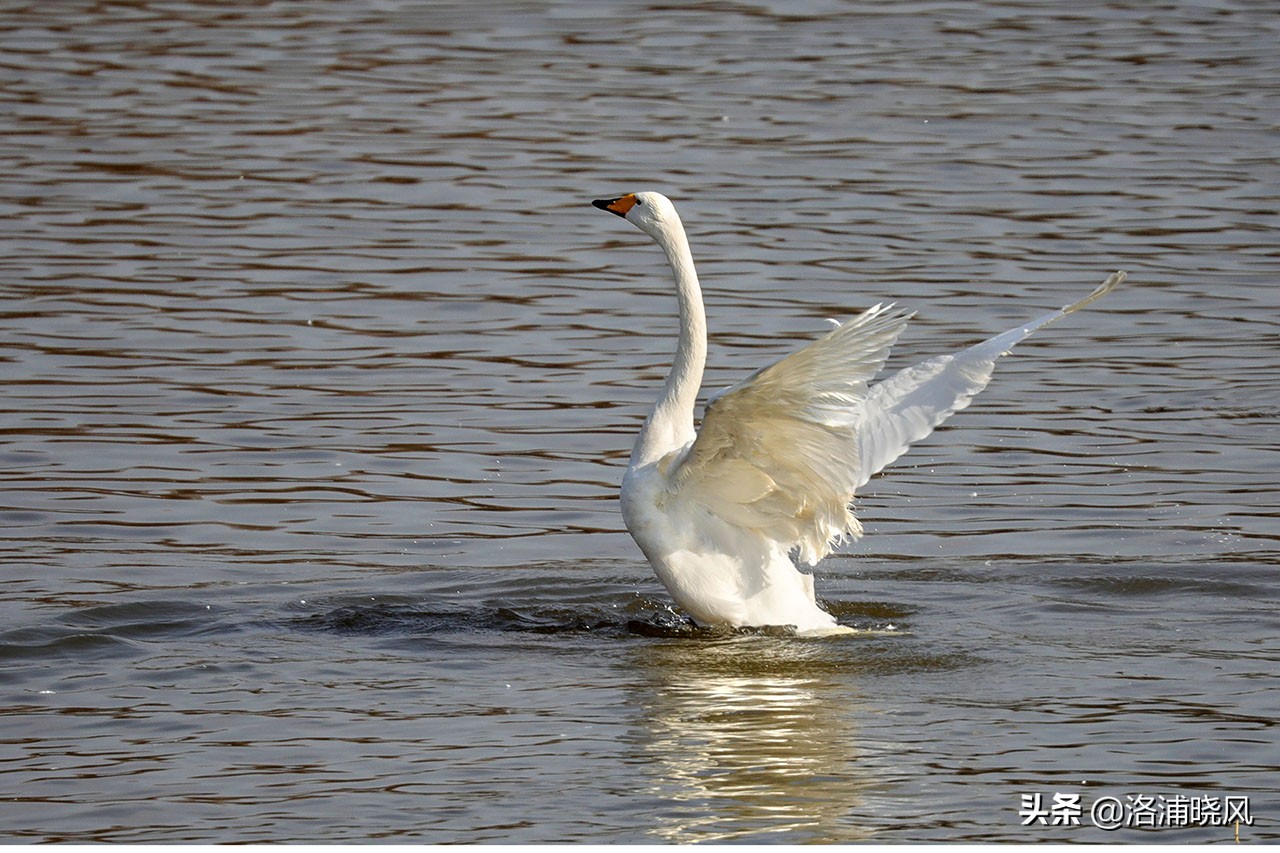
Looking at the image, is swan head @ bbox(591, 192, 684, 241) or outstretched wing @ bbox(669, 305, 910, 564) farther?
swan head @ bbox(591, 192, 684, 241)

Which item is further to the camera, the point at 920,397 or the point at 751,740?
the point at 920,397

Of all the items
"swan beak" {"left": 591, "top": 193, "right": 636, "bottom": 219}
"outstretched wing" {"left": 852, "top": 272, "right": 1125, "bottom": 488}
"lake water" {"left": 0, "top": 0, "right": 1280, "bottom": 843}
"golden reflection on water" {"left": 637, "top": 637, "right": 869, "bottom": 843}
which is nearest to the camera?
"golden reflection on water" {"left": 637, "top": 637, "right": 869, "bottom": 843}

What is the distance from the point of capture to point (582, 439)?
1248 centimetres

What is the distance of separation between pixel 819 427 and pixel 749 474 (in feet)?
1.83

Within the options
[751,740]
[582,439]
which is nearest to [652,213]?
[751,740]

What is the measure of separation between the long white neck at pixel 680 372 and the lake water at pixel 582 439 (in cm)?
84

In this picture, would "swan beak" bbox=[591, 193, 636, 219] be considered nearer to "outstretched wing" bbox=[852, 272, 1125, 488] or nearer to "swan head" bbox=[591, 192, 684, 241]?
"swan head" bbox=[591, 192, 684, 241]

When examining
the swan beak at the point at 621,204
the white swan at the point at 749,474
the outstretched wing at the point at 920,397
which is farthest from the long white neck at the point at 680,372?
the outstretched wing at the point at 920,397

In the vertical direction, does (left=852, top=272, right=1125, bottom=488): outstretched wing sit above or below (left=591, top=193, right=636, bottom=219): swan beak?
below

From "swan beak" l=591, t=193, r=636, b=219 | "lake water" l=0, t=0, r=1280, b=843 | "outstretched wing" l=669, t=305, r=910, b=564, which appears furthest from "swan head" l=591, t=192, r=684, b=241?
"lake water" l=0, t=0, r=1280, b=843

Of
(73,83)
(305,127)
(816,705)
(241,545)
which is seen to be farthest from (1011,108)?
(816,705)

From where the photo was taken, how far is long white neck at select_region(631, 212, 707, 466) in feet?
30.2

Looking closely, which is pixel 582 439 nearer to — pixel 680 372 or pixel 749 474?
pixel 680 372

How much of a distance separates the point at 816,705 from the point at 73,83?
16286 millimetres
